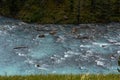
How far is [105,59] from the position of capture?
1952cm

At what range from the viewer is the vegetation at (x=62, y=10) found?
31.0 m

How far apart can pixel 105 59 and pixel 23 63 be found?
4.48 meters

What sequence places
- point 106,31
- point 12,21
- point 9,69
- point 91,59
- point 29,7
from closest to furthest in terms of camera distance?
point 9,69 → point 91,59 → point 106,31 → point 12,21 → point 29,7

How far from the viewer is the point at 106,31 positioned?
26.8 meters

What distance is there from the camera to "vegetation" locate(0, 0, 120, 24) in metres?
31.0

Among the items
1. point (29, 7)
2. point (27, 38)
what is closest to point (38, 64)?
point (27, 38)

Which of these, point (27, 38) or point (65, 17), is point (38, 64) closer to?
point (27, 38)

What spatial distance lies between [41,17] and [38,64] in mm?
13371

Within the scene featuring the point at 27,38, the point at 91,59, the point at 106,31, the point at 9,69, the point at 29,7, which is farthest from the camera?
the point at 29,7

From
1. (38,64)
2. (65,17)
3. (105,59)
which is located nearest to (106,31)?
(65,17)

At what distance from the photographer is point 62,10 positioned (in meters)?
32.2

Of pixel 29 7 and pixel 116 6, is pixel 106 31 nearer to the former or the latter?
pixel 116 6

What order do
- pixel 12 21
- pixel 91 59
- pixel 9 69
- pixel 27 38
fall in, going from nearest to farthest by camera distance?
pixel 9 69 → pixel 91 59 → pixel 27 38 → pixel 12 21

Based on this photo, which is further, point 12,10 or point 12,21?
point 12,10
